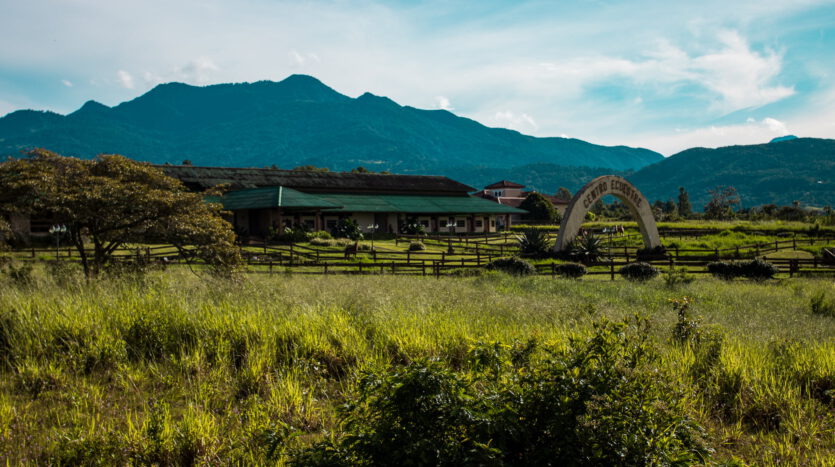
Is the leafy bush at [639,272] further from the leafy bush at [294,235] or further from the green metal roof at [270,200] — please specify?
the green metal roof at [270,200]

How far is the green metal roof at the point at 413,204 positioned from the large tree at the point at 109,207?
34260 millimetres

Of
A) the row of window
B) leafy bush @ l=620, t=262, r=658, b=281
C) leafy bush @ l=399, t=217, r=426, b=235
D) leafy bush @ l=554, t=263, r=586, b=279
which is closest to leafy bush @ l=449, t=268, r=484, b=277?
leafy bush @ l=554, t=263, r=586, b=279

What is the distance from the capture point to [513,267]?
74.0 feet

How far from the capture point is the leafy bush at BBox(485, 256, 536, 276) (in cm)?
2198

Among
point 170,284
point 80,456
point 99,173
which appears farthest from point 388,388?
point 99,173

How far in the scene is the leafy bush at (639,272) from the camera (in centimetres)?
2069

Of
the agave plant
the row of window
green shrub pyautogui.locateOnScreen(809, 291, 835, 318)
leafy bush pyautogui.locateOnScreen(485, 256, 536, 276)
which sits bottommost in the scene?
green shrub pyautogui.locateOnScreen(809, 291, 835, 318)

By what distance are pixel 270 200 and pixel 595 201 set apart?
27.0 meters

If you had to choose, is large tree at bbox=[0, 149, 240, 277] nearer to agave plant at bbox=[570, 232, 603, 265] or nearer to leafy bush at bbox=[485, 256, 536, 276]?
leafy bush at bbox=[485, 256, 536, 276]

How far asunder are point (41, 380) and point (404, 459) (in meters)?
5.51

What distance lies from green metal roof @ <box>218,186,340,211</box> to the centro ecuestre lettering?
24321mm

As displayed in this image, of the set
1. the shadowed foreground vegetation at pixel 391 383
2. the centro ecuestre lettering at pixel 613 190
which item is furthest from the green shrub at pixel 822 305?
the centro ecuestre lettering at pixel 613 190

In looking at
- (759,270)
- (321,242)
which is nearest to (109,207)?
(759,270)

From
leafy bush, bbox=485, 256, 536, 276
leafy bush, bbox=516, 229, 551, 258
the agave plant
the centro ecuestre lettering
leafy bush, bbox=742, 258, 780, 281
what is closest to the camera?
leafy bush, bbox=742, 258, 780, 281
